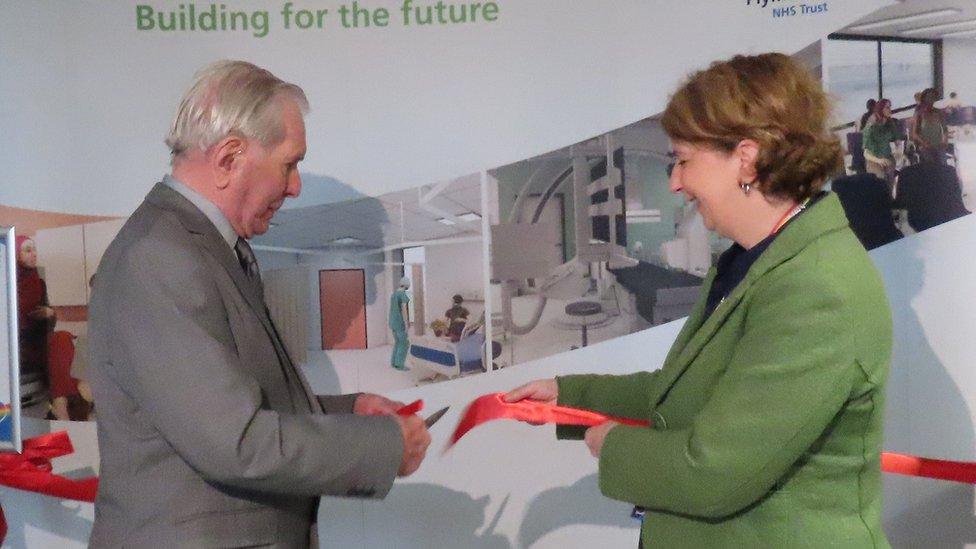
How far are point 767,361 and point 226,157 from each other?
3.41ft

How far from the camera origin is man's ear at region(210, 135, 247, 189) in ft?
5.41

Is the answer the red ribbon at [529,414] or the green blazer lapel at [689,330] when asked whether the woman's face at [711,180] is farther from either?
the red ribbon at [529,414]

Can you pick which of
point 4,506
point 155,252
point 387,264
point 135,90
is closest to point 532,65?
point 387,264

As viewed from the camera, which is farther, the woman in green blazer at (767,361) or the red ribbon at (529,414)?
the red ribbon at (529,414)

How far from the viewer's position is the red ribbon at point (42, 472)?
262cm

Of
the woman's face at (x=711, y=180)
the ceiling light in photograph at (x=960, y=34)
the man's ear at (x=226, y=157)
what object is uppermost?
the ceiling light in photograph at (x=960, y=34)

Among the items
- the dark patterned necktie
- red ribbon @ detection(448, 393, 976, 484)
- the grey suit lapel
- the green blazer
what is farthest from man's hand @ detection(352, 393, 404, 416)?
the green blazer

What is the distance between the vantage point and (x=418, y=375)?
3.04 metres

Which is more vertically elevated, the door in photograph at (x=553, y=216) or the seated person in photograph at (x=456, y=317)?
the door in photograph at (x=553, y=216)

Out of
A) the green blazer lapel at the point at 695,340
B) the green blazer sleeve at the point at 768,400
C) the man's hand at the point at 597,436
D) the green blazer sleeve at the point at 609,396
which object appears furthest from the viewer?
the green blazer sleeve at the point at 609,396

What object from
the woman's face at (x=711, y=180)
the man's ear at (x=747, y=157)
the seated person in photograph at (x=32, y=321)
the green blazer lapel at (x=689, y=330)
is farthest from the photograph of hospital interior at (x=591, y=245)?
the seated person in photograph at (x=32, y=321)

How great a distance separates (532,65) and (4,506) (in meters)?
2.34

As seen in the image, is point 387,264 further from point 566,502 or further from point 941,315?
point 941,315

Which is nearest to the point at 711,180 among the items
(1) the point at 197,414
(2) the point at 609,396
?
(2) the point at 609,396
